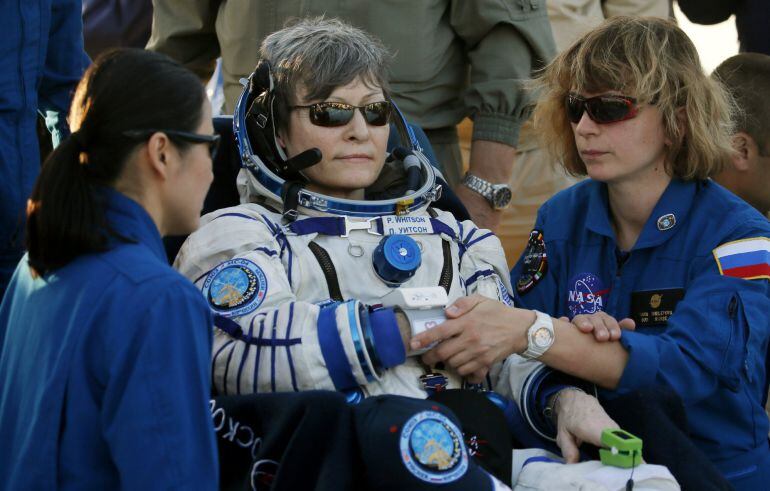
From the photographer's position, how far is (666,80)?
10.3ft

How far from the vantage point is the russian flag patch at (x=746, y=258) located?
9.46 feet

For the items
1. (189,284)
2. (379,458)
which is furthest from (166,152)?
(379,458)

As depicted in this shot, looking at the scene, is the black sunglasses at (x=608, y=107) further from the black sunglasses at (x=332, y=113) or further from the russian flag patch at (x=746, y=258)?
the black sunglasses at (x=332, y=113)

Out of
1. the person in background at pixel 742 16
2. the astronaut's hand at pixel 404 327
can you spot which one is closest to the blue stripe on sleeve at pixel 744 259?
the astronaut's hand at pixel 404 327

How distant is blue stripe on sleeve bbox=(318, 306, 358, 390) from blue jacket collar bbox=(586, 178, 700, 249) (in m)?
1.00

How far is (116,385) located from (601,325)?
1.41 metres

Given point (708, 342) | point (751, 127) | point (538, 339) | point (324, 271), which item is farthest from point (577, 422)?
point (751, 127)

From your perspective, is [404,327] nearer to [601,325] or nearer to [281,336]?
[281,336]

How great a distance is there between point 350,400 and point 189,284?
72 cm

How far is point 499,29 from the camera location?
4043mm

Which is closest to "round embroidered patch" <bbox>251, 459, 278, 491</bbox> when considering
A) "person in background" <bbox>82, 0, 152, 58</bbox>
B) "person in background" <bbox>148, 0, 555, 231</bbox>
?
"person in background" <bbox>148, 0, 555, 231</bbox>

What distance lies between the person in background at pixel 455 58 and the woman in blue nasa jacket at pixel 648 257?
0.53m

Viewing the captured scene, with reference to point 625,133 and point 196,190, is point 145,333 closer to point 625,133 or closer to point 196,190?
point 196,190

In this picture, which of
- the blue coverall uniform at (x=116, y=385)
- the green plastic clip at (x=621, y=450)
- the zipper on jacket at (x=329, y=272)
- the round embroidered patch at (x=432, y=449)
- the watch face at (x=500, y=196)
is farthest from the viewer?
the watch face at (x=500, y=196)
